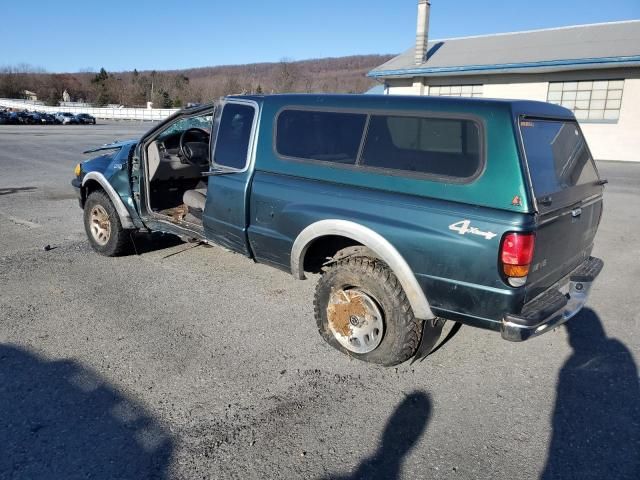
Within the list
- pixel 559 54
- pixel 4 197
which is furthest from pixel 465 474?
pixel 559 54

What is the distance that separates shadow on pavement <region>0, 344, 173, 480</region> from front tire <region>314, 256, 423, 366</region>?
1447mm

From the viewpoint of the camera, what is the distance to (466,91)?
22875 mm

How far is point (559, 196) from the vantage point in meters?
3.19

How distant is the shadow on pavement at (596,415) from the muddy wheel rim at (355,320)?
126 centimetres

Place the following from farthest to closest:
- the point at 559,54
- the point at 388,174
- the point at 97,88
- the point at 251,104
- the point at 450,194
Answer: the point at 97,88 → the point at 559,54 → the point at 251,104 → the point at 388,174 → the point at 450,194

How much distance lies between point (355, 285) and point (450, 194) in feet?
3.12

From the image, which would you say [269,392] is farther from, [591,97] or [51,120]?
[51,120]

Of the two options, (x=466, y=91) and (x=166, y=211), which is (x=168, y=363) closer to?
(x=166, y=211)

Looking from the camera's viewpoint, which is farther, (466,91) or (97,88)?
(97,88)

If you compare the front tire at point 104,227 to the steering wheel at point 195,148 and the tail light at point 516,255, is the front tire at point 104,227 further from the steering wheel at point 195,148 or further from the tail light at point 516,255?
the tail light at point 516,255

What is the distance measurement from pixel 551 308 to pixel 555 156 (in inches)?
42.1

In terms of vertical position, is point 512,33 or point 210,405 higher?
point 512,33

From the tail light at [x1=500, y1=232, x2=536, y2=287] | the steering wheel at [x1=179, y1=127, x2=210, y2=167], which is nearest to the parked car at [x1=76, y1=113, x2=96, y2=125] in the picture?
the steering wheel at [x1=179, y1=127, x2=210, y2=167]

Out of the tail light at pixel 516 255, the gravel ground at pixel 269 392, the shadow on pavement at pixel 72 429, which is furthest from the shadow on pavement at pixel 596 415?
the shadow on pavement at pixel 72 429
